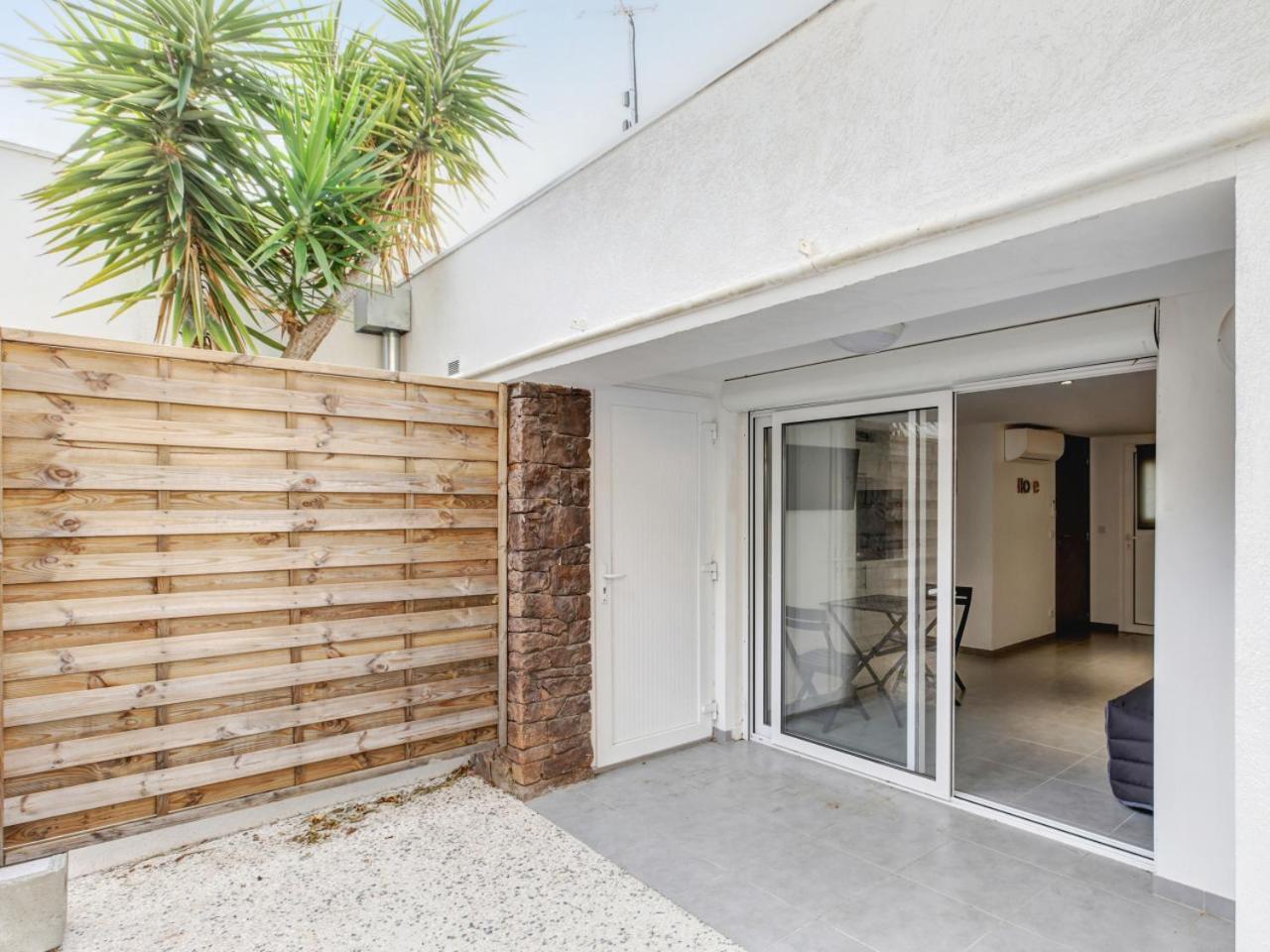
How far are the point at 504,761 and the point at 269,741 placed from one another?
1.43m

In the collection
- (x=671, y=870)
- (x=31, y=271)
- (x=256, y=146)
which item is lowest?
(x=671, y=870)

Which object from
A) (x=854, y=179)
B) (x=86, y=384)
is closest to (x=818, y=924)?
(x=854, y=179)

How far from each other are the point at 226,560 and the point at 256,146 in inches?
95.3

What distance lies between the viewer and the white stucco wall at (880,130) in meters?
1.83

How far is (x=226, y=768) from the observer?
3531 millimetres

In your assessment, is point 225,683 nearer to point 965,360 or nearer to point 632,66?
point 965,360

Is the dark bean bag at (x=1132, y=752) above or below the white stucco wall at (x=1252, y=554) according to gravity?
below

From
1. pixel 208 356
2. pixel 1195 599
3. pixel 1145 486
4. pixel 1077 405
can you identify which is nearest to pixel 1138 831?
pixel 1195 599

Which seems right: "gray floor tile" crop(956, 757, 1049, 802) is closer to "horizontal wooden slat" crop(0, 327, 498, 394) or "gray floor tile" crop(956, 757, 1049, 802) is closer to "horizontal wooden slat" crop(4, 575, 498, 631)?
"horizontal wooden slat" crop(4, 575, 498, 631)

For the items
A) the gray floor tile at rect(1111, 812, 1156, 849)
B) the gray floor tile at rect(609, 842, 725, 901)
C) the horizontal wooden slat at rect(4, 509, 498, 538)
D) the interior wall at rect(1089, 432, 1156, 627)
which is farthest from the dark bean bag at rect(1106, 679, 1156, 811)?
the interior wall at rect(1089, 432, 1156, 627)

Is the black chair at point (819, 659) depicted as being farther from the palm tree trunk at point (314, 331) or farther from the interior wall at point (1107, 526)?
the interior wall at point (1107, 526)

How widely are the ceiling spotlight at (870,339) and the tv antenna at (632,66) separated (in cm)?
199

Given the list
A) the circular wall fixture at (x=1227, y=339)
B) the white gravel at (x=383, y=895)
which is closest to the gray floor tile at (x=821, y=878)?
the white gravel at (x=383, y=895)

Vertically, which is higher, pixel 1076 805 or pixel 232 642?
pixel 232 642
